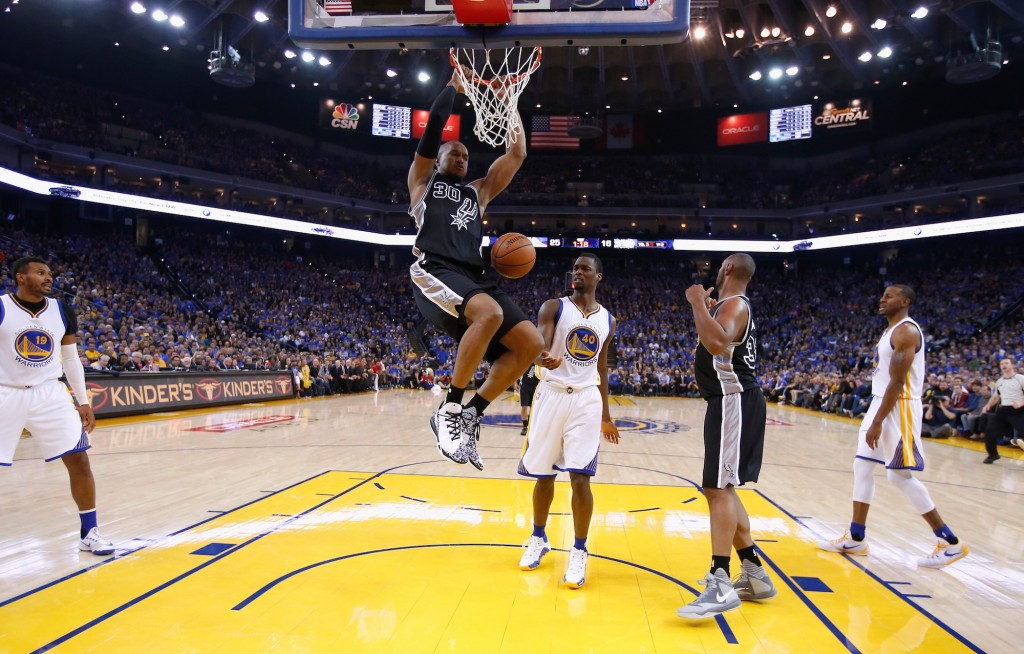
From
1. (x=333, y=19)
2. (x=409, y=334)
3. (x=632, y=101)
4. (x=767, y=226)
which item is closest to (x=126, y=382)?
(x=333, y=19)

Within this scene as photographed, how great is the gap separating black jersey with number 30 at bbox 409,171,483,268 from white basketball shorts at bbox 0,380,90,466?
291 centimetres

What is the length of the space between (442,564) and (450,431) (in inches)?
57.1

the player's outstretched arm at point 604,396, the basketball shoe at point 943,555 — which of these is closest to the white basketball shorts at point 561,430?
the player's outstretched arm at point 604,396

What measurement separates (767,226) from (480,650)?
3841cm

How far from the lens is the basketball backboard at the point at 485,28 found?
4.70m

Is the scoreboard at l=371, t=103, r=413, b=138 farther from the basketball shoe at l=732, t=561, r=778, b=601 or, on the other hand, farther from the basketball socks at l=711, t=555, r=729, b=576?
the basketball socks at l=711, t=555, r=729, b=576

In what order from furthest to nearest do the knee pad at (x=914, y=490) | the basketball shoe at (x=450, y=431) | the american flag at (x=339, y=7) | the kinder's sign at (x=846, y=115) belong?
the kinder's sign at (x=846, y=115) → the knee pad at (x=914, y=490) → the american flag at (x=339, y=7) → the basketball shoe at (x=450, y=431)

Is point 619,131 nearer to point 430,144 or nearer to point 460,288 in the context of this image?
point 430,144

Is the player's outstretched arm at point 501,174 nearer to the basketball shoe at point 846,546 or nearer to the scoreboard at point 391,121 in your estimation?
the basketball shoe at point 846,546

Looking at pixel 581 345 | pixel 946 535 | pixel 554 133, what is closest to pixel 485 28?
pixel 581 345

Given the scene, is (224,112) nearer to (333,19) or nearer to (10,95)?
(10,95)

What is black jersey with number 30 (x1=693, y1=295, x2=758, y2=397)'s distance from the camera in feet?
14.0

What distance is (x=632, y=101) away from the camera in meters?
35.1

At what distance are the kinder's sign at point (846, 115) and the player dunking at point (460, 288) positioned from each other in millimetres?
33586
